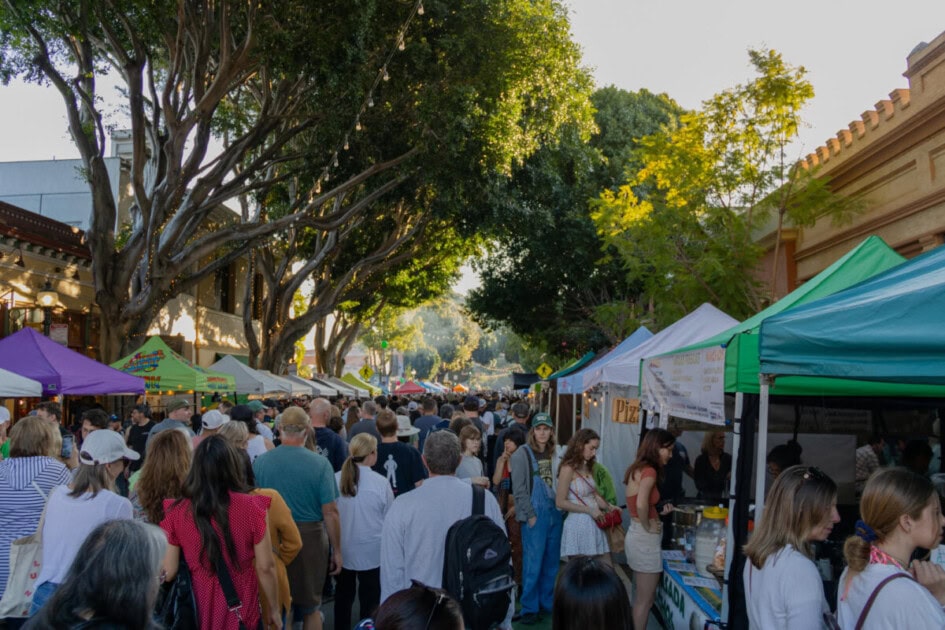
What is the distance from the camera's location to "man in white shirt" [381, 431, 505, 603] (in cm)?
494

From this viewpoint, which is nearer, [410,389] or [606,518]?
[606,518]

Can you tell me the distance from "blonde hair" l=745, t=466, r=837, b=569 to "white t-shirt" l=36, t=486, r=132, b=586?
131 inches

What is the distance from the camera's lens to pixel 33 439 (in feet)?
17.7

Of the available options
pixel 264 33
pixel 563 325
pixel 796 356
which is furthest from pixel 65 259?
pixel 796 356

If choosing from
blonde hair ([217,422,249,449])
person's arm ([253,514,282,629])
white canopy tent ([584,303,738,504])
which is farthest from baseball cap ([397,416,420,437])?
person's arm ([253,514,282,629])

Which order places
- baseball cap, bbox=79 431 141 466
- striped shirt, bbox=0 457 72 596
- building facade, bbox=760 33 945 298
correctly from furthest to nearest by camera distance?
building facade, bbox=760 33 945 298, striped shirt, bbox=0 457 72 596, baseball cap, bbox=79 431 141 466

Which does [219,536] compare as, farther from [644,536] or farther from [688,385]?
[688,385]

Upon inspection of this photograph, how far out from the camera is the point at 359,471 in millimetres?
6551

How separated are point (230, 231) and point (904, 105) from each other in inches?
499

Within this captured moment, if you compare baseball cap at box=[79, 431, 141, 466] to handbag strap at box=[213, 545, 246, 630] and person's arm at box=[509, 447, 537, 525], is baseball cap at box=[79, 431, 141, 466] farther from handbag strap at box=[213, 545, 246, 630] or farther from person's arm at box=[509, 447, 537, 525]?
person's arm at box=[509, 447, 537, 525]

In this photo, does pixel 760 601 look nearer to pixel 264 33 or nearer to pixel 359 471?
pixel 359 471

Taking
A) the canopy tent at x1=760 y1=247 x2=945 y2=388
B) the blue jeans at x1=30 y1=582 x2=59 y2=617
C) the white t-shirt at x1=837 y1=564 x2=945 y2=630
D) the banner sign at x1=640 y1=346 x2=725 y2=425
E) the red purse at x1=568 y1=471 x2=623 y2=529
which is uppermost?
the canopy tent at x1=760 y1=247 x2=945 y2=388

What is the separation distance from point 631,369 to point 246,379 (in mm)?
11152

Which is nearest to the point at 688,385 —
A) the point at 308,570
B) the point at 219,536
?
the point at 308,570
